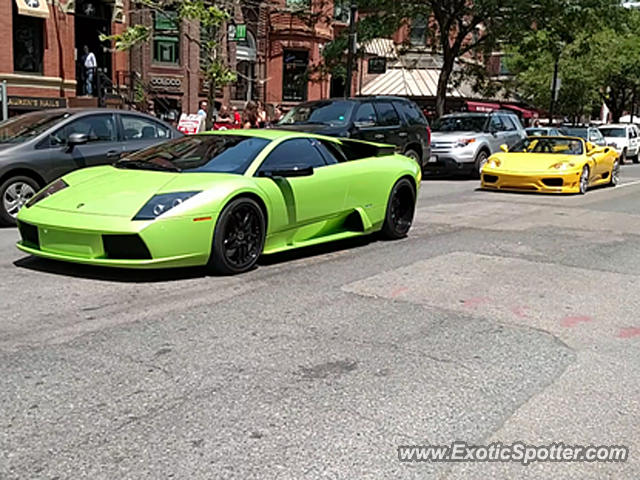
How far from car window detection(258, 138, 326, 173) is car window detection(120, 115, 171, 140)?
12.4ft

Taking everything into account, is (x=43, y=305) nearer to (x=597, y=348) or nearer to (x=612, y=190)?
(x=597, y=348)

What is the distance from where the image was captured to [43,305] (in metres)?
5.52

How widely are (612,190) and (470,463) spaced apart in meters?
14.9

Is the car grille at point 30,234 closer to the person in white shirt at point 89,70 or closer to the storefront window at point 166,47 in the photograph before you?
the person in white shirt at point 89,70

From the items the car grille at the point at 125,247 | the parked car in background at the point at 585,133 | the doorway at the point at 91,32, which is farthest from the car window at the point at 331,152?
the doorway at the point at 91,32

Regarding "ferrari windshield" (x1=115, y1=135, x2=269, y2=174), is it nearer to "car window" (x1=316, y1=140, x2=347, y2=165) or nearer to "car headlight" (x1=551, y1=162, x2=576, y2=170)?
"car window" (x1=316, y1=140, x2=347, y2=165)

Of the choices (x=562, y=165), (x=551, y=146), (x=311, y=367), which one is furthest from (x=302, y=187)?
(x=551, y=146)

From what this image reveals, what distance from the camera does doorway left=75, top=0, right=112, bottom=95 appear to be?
86.7 feet

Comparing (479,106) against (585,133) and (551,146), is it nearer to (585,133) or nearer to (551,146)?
(585,133)

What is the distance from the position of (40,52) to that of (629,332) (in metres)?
23.1

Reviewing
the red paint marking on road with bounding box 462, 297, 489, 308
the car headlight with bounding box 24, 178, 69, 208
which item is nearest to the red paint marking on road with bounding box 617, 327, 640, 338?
the red paint marking on road with bounding box 462, 297, 489, 308

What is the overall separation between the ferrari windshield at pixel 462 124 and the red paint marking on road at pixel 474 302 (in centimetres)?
1393

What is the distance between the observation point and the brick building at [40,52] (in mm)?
23031

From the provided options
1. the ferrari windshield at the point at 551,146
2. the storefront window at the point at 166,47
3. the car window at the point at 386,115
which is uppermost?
the storefront window at the point at 166,47
